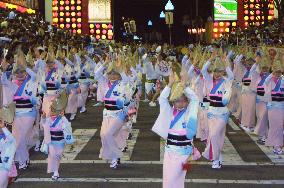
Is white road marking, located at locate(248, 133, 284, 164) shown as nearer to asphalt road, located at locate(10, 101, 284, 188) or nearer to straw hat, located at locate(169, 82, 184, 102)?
asphalt road, located at locate(10, 101, 284, 188)

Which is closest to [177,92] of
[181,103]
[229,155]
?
[181,103]

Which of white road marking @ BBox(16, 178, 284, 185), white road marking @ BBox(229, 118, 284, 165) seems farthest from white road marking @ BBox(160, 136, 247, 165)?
white road marking @ BBox(16, 178, 284, 185)

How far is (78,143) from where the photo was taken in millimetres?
13195

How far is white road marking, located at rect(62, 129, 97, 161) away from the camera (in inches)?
466

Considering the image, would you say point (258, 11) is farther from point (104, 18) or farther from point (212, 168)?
point (212, 168)

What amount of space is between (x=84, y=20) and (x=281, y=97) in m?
46.7

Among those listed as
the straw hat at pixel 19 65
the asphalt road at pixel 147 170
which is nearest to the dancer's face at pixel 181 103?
the asphalt road at pixel 147 170

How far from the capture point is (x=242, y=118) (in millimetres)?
15445

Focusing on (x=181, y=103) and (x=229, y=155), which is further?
(x=229, y=155)

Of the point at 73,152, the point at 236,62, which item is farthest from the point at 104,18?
the point at 73,152

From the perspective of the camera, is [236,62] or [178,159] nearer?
[178,159]

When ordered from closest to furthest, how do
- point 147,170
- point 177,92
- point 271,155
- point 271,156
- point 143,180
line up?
1. point 177,92
2. point 143,180
3. point 147,170
4. point 271,156
5. point 271,155

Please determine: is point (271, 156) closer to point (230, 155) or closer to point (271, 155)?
point (271, 155)

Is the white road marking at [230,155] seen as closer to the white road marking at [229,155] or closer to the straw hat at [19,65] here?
the white road marking at [229,155]
